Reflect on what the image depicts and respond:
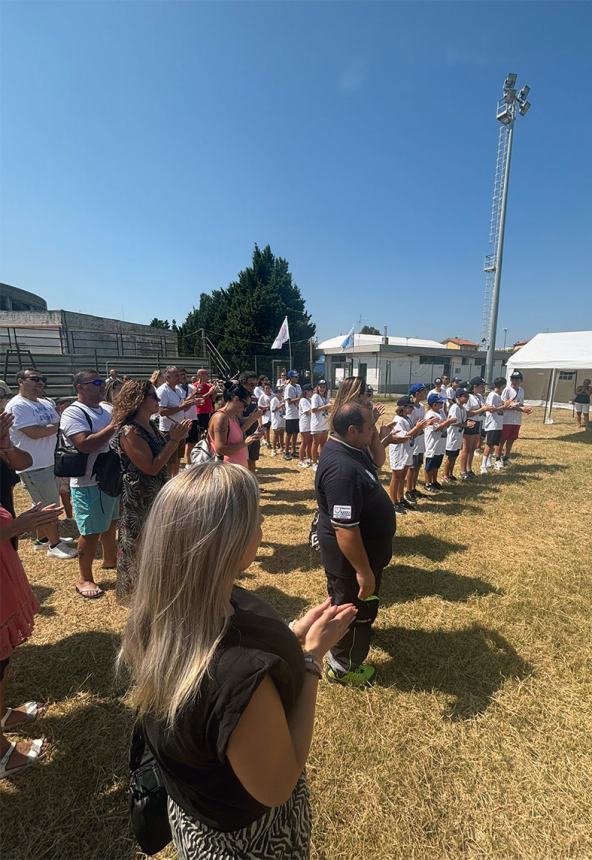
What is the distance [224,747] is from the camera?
0.86 meters

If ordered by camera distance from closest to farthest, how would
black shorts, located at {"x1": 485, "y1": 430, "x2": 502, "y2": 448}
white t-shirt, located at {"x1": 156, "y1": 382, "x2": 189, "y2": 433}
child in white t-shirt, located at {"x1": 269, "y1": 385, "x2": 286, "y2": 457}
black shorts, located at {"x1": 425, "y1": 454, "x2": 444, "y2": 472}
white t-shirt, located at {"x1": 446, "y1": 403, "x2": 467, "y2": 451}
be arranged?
white t-shirt, located at {"x1": 156, "y1": 382, "x2": 189, "y2": 433}, black shorts, located at {"x1": 425, "y1": 454, "x2": 444, "y2": 472}, white t-shirt, located at {"x1": 446, "y1": 403, "x2": 467, "y2": 451}, black shorts, located at {"x1": 485, "y1": 430, "x2": 502, "y2": 448}, child in white t-shirt, located at {"x1": 269, "y1": 385, "x2": 286, "y2": 457}

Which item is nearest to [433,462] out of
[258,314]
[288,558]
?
[288,558]

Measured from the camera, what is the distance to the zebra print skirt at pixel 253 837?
1.12m

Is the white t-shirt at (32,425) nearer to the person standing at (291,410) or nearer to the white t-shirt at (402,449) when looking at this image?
the white t-shirt at (402,449)

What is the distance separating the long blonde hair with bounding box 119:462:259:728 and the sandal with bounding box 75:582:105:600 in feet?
11.0

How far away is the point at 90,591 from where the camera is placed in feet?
12.5

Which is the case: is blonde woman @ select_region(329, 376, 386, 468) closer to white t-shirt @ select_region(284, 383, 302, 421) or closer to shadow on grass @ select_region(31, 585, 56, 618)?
shadow on grass @ select_region(31, 585, 56, 618)

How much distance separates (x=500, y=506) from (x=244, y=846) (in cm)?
661

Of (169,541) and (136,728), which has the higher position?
(169,541)

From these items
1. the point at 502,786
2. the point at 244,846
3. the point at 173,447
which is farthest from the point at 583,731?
the point at 173,447

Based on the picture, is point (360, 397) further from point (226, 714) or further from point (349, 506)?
point (226, 714)

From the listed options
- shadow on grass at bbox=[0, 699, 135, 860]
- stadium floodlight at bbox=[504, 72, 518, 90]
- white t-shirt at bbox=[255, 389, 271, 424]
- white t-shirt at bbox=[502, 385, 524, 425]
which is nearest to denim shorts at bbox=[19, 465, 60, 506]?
shadow on grass at bbox=[0, 699, 135, 860]

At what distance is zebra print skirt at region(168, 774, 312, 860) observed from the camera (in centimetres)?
112

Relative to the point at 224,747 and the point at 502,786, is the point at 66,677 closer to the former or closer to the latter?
the point at 224,747
